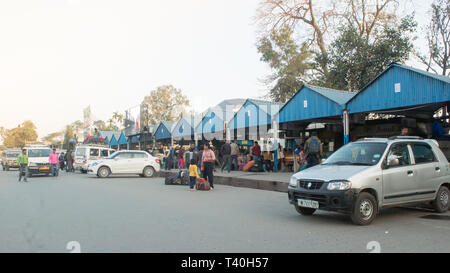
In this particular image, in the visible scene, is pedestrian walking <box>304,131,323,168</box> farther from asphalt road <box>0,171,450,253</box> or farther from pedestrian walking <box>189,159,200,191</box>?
asphalt road <box>0,171,450,253</box>

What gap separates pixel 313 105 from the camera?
17641mm

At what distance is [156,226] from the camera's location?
22.3ft

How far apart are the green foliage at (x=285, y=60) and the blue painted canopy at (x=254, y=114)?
36.2 ft

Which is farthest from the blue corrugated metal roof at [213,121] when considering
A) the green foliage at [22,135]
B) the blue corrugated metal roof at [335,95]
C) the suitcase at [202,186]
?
the green foliage at [22,135]

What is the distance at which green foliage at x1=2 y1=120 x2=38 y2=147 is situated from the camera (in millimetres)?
111762

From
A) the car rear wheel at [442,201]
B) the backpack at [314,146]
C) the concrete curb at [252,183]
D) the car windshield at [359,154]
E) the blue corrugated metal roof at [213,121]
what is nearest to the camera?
the car windshield at [359,154]

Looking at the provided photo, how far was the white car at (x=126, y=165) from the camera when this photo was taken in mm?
21094

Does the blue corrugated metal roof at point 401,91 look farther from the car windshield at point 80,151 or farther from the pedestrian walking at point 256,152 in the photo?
the car windshield at point 80,151

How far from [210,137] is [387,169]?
801 inches

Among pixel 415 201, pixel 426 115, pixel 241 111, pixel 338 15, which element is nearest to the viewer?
pixel 415 201

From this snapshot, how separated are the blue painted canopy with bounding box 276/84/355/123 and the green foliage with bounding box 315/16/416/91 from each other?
696cm

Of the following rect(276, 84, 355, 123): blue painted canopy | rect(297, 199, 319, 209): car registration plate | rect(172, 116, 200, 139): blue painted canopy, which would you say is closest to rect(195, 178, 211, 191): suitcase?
rect(276, 84, 355, 123): blue painted canopy
